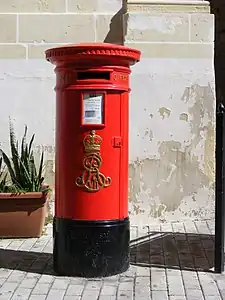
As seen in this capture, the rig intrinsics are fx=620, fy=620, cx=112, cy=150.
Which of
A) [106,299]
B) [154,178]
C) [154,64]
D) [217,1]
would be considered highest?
[217,1]

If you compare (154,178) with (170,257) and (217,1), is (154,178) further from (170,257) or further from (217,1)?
(217,1)

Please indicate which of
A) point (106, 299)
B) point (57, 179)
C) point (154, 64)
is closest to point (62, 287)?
point (106, 299)

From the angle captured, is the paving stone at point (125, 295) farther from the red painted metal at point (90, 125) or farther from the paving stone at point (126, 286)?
the red painted metal at point (90, 125)

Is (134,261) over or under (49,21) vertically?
under

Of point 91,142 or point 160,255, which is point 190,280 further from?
point 91,142

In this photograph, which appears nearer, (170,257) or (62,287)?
(62,287)

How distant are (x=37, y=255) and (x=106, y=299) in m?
1.64

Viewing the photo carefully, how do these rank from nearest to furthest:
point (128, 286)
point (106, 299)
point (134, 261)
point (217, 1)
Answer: point (106, 299), point (128, 286), point (134, 261), point (217, 1)

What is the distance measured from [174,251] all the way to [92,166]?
1.66 m

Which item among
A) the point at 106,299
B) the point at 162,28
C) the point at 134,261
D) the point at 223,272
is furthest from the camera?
the point at 162,28

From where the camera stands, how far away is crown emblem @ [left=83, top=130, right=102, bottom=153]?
18.3 feet

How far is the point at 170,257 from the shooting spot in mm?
6426

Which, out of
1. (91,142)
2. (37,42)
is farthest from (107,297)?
(37,42)

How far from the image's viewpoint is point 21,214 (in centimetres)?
728
